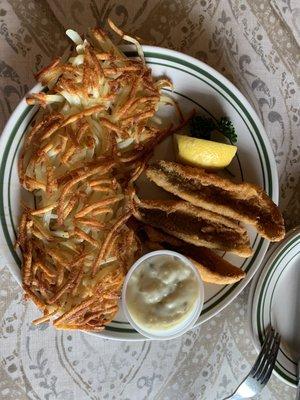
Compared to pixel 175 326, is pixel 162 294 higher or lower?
higher

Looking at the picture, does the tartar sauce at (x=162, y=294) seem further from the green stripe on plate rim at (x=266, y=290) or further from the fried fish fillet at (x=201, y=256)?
the green stripe on plate rim at (x=266, y=290)

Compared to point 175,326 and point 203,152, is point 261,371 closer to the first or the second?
point 175,326

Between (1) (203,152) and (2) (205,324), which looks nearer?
(1) (203,152)

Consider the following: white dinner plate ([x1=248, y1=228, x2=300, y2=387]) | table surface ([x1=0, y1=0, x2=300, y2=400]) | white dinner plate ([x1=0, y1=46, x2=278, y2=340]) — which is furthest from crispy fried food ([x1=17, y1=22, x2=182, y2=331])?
white dinner plate ([x1=248, y1=228, x2=300, y2=387])

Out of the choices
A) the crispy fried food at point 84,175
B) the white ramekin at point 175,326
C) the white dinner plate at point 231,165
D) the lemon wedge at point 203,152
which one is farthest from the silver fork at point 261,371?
the lemon wedge at point 203,152

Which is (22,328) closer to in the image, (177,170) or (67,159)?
(67,159)

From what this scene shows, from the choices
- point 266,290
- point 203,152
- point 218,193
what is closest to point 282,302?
point 266,290

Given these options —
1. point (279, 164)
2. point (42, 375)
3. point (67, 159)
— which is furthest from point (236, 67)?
point (42, 375)
